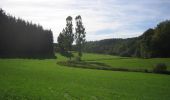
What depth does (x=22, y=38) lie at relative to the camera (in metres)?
121

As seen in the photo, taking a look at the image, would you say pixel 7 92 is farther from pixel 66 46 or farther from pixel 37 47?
pixel 37 47

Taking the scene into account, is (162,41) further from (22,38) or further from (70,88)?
(70,88)

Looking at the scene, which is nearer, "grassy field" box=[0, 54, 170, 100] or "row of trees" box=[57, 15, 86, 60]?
"grassy field" box=[0, 54, 170, 100]

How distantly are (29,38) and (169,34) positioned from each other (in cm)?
7035

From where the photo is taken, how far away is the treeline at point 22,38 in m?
108

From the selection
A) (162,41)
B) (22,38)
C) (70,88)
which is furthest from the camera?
(22,38)

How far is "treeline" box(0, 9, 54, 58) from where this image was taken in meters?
108

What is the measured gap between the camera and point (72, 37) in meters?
116

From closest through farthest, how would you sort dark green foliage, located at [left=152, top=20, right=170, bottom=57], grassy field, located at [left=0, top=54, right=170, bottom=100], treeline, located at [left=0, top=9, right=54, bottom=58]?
grassy field, located at [left=0, top=54, right=170, bottom=100] → treeline, located at [left=0, top=9, right=54, bottom=58] → dark green foliage, located at [left=152, top=20, right=170, bottom=57]

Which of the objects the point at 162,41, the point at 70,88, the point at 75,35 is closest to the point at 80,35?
the point at 75,35

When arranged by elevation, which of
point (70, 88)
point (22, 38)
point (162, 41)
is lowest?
point (70, 88)

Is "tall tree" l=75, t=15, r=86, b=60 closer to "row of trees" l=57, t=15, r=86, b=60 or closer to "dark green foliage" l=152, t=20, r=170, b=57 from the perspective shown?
"row of trees" l=57, t=15, r=86, b=60

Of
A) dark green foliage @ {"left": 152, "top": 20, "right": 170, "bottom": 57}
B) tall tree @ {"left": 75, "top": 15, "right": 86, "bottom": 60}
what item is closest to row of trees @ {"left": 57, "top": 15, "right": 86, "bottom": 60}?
tall tree @ {"left": 75, "top": 15, "right": 86, "bottom": 60}

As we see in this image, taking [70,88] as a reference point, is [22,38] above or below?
above
